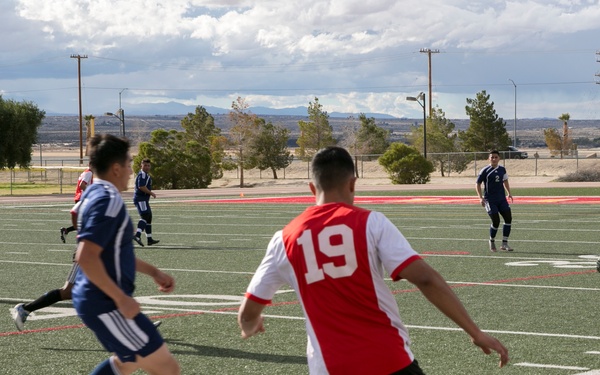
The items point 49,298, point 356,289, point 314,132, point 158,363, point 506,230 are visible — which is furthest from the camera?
point 314,132

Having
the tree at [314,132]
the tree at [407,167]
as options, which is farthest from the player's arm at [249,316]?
the tree at [314,132]

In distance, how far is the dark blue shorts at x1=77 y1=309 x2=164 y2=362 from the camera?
5.75 meters

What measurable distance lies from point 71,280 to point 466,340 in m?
3.72

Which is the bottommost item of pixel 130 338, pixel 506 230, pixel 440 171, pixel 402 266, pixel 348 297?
pixel 440 171

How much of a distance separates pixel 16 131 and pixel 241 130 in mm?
16007

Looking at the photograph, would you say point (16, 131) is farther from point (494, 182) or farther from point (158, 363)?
point (158, 363)

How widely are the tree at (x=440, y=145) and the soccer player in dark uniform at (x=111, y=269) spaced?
64.8 metres

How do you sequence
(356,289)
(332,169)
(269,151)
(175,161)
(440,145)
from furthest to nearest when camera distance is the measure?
1. (440,145)
2. (269,151)
3. (175,161)
4. (332,169)
5. (356,289)

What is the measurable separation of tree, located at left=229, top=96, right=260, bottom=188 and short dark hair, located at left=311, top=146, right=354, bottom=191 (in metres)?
65.8

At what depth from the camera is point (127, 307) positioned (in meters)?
5.59

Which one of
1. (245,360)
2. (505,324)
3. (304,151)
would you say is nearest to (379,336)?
(245,360)

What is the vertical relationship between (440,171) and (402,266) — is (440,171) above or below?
below

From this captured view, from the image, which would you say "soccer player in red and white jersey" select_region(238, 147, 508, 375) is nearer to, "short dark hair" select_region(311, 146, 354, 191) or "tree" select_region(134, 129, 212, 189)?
"short dark hair" select_region(311, 146, 354, 191)

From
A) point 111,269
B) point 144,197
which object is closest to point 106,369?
point 111,269
